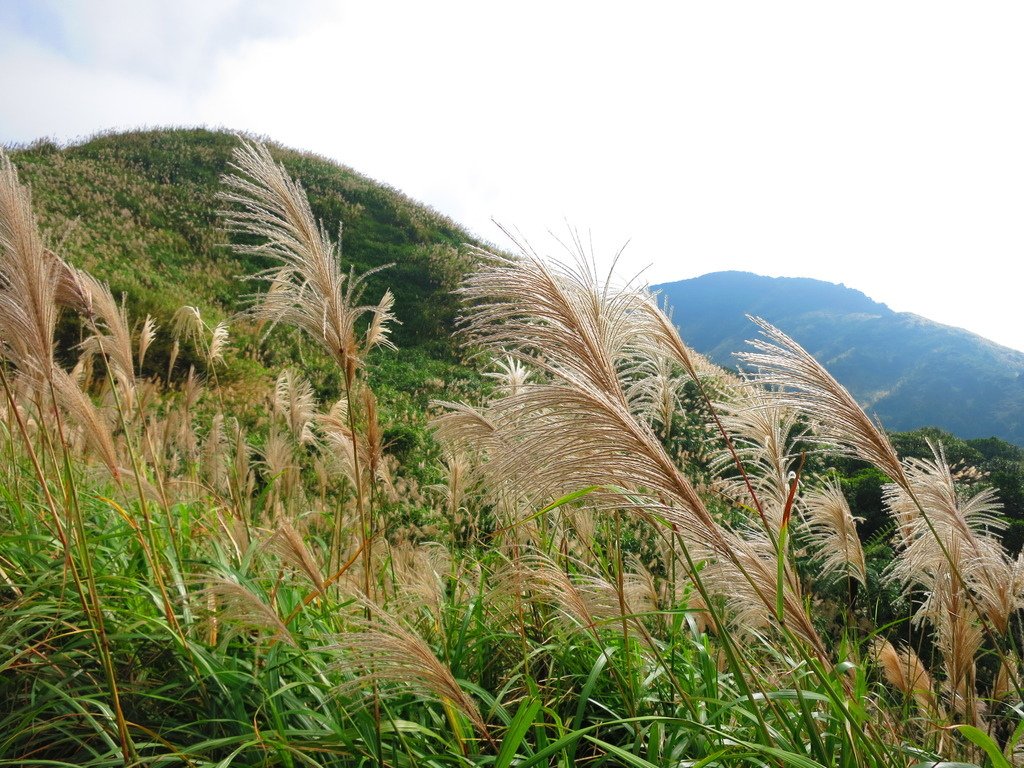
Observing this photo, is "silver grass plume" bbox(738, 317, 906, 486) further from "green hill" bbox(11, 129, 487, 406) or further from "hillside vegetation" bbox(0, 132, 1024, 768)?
"green hill" bbox(11, 129, 487, 406)

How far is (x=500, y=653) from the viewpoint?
9.25 feet

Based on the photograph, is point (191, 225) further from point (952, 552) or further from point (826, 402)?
point (952, 552)

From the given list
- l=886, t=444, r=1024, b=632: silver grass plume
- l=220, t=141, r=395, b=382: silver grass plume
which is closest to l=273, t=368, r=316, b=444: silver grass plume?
l=220, t=141, r=395, b=382: silver grass plume

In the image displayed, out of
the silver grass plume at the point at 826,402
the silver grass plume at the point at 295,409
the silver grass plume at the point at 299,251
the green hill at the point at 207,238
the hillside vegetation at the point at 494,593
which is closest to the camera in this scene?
the hillside vegetation at the point at 494,593

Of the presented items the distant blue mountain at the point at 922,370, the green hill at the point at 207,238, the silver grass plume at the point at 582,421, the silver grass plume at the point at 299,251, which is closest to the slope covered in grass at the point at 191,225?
the green hill at the point at 207,238

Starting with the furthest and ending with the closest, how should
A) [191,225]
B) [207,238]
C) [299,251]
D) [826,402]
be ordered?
1. [191,225]
2. [207,238]
3. [299,251]
4. [826,402]

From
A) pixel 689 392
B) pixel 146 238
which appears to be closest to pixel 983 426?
pixel 689 392

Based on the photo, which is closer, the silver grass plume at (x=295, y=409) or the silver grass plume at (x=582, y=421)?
the silver grass plume at (x=582, y=421)

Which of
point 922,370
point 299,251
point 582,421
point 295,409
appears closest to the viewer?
point 582,421

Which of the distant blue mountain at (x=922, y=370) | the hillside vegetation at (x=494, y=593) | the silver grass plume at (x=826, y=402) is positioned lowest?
the hillside vegetation at (x=494, y=593)

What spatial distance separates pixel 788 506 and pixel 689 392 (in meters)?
12.2

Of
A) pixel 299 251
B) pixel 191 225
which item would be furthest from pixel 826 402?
pixel 191 225

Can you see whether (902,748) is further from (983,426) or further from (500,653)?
(983,426)

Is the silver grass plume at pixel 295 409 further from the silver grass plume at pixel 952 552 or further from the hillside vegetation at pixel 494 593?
the silver grass plume at pixel 952 552
